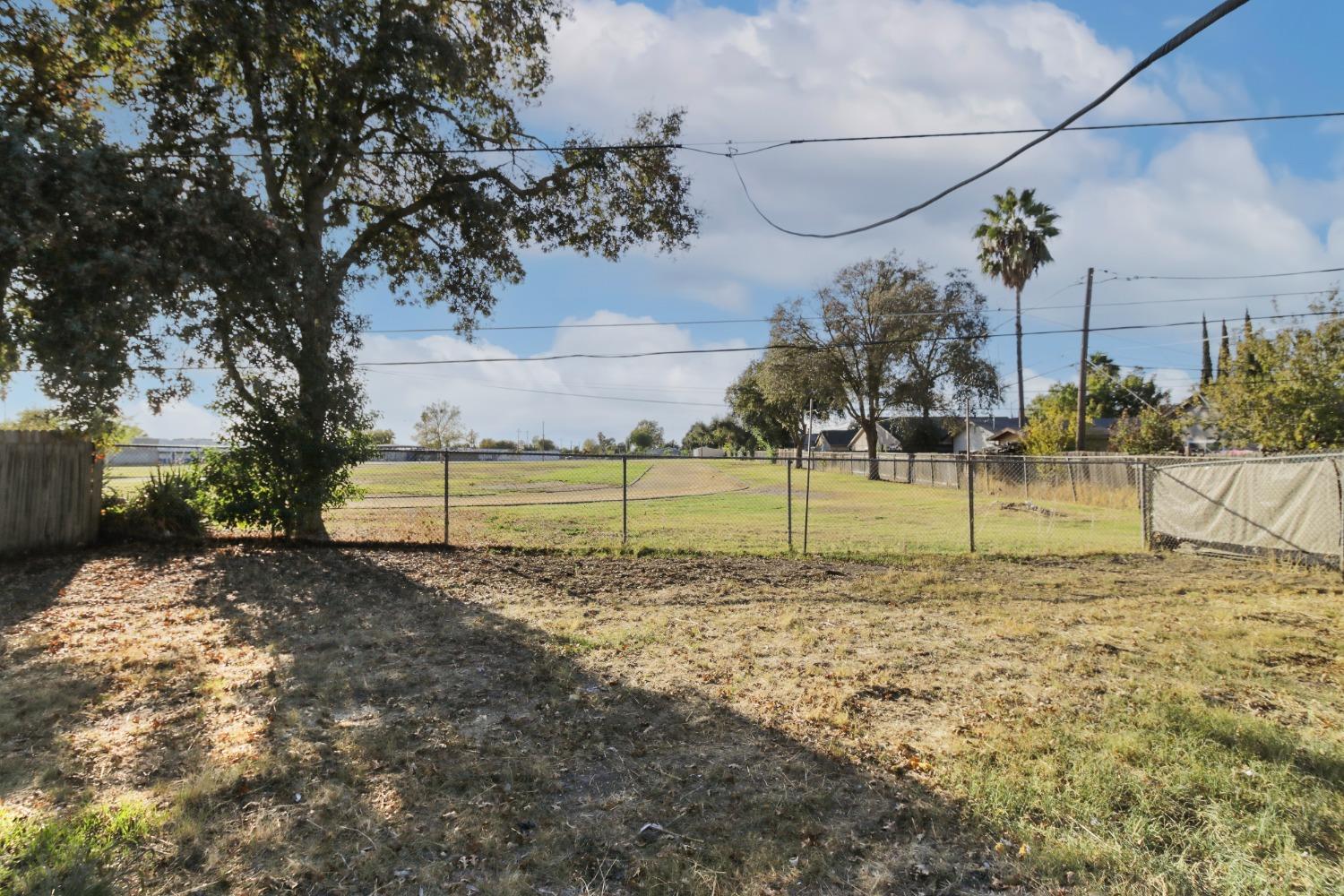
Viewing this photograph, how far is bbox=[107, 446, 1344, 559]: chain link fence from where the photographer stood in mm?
10500

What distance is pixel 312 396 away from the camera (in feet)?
34.5

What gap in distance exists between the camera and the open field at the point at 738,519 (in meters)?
12.4

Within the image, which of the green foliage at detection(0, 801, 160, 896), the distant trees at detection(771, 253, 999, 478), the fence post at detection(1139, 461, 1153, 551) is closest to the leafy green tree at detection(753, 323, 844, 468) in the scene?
the distant trees at detection(771, 253, 999, 478)

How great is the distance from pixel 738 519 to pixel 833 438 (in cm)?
8316

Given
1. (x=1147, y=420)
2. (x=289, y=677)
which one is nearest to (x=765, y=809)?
(x=289, y=677)

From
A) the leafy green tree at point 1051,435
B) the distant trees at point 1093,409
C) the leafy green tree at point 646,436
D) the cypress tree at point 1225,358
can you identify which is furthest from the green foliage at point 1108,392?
the leafy green tree at point 646,436

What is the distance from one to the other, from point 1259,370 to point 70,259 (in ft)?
83.2

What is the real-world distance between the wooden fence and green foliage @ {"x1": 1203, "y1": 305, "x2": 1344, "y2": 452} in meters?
25.6

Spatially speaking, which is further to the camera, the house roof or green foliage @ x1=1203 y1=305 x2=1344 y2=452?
the house roof

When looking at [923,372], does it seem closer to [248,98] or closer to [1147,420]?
[1147,420]

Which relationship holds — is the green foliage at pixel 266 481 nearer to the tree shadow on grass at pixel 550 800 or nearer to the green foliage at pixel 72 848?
the tree shadow on grass at pixel 550 800

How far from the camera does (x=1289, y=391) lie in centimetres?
1783

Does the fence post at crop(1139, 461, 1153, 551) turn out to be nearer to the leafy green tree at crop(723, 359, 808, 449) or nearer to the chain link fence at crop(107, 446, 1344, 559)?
the chain link fence at crop(107, 446, 1344, 559)

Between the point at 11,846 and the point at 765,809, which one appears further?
the point at 765,809
